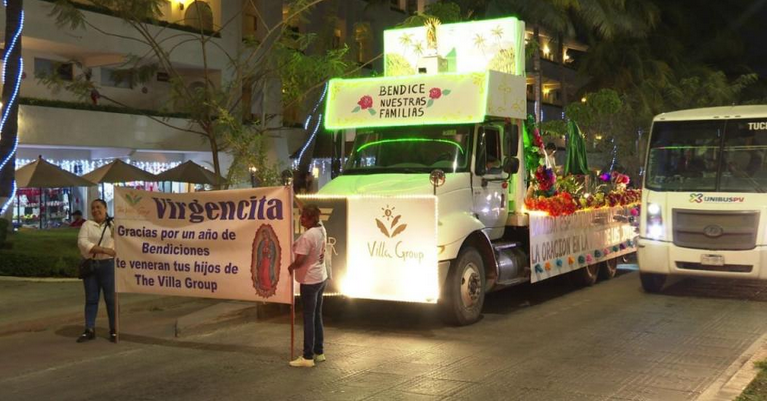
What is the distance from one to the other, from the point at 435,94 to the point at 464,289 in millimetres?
2699

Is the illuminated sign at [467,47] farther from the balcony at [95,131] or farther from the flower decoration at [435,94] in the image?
the balcony at [95,131]

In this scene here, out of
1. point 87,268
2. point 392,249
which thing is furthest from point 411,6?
point 87,268

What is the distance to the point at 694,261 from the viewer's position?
12.3m

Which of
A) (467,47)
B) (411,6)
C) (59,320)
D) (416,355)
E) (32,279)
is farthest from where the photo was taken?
(411,6)

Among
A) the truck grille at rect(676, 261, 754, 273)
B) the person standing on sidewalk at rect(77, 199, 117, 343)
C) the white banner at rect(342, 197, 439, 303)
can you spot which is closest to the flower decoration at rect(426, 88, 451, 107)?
the white banner at rect(342, 197, 439, 303)

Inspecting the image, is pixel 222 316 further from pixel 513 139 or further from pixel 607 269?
pixel 607 269

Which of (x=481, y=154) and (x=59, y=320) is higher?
(x=481, y=154)

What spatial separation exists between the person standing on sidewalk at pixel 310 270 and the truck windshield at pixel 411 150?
10.1 ft

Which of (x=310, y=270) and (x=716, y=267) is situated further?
(x=716, y=267)

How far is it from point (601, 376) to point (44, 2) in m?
19.2

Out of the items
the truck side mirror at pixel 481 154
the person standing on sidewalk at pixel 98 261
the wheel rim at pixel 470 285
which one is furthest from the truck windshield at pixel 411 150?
the person standing on sidewalk at pixel 98 261

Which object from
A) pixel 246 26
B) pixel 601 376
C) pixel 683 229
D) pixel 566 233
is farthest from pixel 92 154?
pixel 601 376

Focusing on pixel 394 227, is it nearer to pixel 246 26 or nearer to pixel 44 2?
pixel 44 2

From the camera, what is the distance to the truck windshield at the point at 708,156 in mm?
12297
